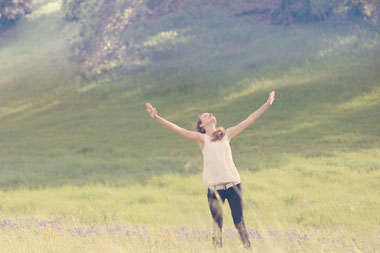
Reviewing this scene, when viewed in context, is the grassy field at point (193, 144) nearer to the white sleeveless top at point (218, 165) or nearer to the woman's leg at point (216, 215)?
the woman's leg at point (216, 215)

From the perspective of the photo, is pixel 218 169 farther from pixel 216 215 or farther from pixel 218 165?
pixel 216 215

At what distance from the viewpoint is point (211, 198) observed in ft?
21.7

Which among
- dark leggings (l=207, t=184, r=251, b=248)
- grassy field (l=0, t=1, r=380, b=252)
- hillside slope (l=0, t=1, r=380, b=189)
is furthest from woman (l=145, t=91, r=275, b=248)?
hillside slope (l=0, t=1, r=380, b=189)

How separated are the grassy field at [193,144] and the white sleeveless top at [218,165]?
2.88ft

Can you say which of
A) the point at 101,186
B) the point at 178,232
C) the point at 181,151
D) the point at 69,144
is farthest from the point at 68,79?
the point at 178,232

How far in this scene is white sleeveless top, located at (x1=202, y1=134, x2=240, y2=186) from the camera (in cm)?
633

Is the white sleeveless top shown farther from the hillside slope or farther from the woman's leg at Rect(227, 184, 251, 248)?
the hillside slope

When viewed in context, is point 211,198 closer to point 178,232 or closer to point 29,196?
point 178,232

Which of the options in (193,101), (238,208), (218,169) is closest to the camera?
(218,169)

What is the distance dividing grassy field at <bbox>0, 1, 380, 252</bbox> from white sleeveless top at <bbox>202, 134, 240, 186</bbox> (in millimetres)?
877

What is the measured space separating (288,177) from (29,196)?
24.3 feet

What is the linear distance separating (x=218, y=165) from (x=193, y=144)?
54.9 ft

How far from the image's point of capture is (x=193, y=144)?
23.1 metres

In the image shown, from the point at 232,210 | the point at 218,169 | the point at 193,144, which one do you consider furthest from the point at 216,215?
the point at 193,144
